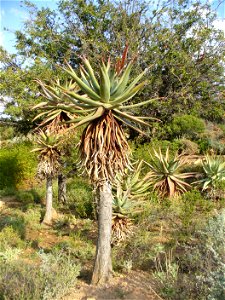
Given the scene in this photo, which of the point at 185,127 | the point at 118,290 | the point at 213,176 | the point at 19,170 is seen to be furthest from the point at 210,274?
the point at 185,127

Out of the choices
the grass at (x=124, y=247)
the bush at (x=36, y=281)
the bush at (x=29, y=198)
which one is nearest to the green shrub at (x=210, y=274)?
the grass at (x=124, y=247)

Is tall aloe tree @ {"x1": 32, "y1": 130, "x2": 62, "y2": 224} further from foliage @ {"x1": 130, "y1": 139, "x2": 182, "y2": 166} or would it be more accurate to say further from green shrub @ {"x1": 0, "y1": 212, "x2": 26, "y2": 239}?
foliage @ {"x1": 130, "y1": 139, "x2": 182, "y2": 166}

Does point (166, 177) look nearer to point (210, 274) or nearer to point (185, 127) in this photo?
point (210, 274)

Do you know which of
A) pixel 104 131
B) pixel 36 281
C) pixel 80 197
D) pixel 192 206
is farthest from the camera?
pixel 80 197

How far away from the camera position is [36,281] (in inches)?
173

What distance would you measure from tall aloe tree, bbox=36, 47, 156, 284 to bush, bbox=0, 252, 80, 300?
613 millimetres

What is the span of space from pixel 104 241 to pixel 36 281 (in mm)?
1209

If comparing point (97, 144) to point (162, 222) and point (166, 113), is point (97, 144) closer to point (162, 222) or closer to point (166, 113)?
point (162, 222)

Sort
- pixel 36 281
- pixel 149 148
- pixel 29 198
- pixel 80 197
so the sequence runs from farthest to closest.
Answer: pixel 149 148 < pixel 29 198 < pixel 80 197 < pixel 36 281

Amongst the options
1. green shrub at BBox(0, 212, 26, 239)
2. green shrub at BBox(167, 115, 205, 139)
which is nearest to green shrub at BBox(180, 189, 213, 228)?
green shrub at BBox(0, 212, 26, 239)

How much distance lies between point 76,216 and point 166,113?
802cm

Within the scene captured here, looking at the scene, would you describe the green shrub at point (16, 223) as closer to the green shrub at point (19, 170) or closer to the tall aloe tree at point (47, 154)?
the tall aloe tree at point (47, 154)

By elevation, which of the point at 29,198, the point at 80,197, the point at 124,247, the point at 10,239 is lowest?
the point at 10,239

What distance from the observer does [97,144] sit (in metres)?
4.97
